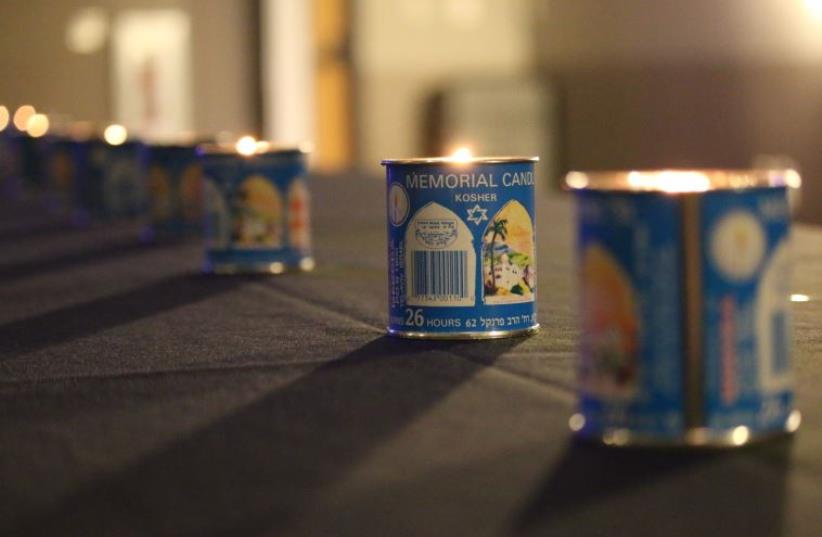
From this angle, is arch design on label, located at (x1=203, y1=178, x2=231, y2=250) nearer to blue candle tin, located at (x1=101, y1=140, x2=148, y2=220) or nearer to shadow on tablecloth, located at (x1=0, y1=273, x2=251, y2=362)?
shadow on tablecloth, located at (x1=0, y1=273, x2=251, y2=362)

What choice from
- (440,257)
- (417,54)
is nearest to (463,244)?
(440,257)

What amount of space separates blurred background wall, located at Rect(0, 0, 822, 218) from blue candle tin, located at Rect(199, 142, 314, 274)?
421cm

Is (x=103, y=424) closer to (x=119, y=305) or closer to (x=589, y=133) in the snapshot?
(x=119, y=305)

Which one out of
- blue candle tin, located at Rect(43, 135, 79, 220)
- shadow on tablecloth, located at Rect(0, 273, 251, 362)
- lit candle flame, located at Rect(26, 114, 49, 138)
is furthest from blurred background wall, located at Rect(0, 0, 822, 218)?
shadow on tablecloth, located at Rect(0, 273, 251, 362)

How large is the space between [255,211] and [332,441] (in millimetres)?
949

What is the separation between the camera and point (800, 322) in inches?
49.4

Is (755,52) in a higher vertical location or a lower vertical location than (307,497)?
higher

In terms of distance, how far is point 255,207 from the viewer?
1.73 metres

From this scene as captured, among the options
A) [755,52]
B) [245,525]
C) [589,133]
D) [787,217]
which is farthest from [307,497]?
[589,133]

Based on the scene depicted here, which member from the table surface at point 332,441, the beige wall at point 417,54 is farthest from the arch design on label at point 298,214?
the beige wall at point 417,54

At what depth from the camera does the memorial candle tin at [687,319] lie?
A: 772 millimetres

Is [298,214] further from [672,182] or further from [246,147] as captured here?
[672,182]

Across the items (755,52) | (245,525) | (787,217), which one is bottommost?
(245,525)

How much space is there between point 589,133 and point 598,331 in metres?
6.38
